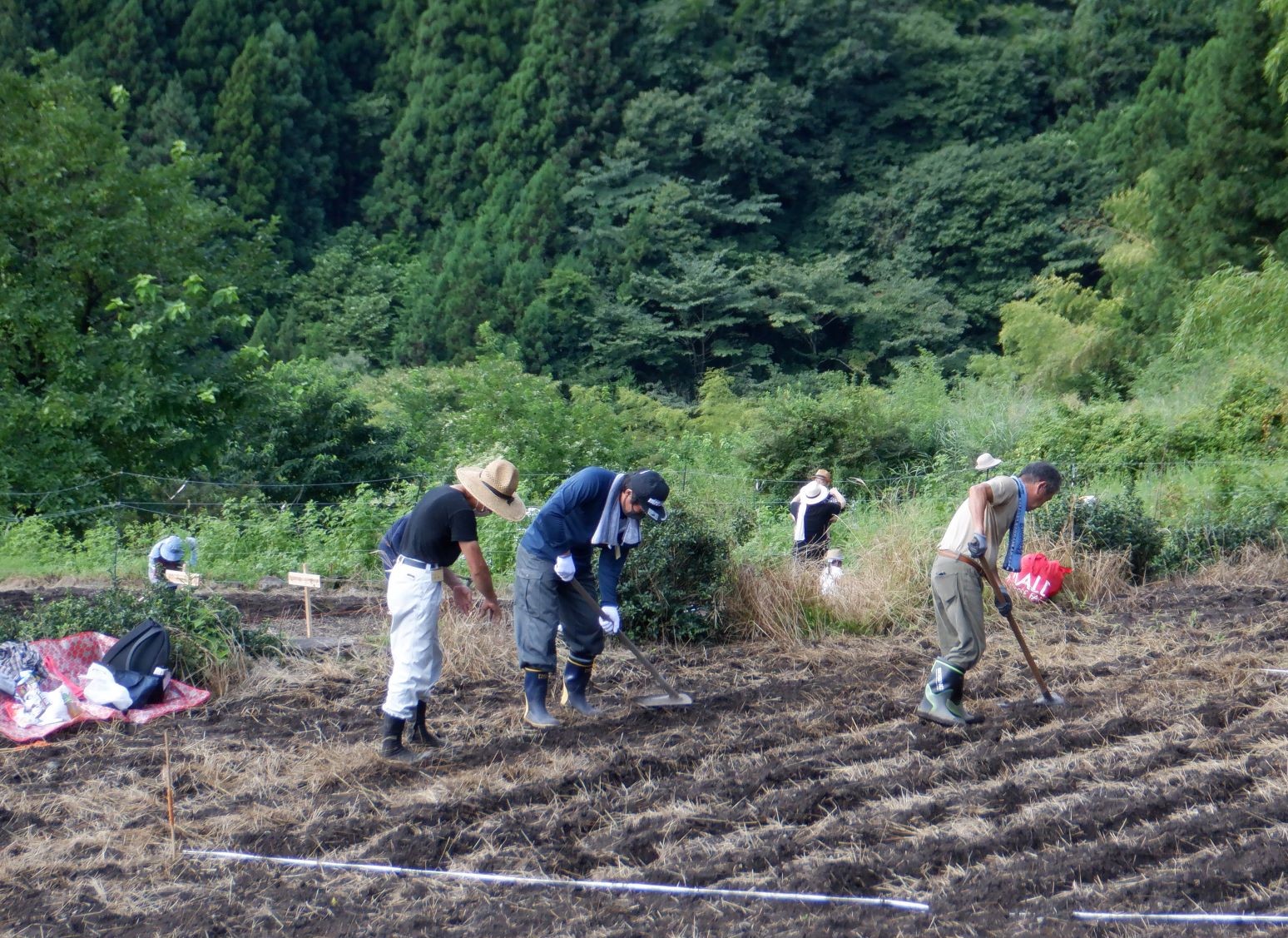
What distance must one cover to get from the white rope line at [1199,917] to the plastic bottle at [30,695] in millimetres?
5693

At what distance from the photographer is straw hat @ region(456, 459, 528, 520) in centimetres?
675

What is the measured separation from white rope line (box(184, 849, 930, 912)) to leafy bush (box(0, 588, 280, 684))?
8.93 feet

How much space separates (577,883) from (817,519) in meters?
7.48

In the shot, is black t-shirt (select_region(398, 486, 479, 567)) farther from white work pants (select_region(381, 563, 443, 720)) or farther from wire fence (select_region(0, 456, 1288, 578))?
wire fence (select_region(0, 456, 1288, 578))

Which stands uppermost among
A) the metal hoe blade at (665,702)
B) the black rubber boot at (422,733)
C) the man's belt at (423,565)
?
the man's belt at (423,565)

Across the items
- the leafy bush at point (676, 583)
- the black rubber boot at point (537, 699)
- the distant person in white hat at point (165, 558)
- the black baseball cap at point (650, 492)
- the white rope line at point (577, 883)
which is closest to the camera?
the white rope line at point (577, 883)

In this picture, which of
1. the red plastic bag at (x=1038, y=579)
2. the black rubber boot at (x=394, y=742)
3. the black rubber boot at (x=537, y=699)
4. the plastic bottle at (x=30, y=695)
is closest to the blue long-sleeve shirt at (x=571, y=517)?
the black rubber boot at (x=537, y=699)

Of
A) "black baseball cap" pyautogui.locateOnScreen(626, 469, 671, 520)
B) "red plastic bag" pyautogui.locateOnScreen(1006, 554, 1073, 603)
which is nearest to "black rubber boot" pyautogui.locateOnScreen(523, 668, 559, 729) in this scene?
"black baseball cap" pyautogui.locateOnScreen(626, 469, 671, 520)

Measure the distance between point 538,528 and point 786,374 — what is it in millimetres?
26442

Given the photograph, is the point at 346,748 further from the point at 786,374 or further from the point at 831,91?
the point at 831,91

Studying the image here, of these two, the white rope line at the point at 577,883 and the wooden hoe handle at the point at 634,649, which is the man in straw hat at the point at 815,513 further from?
the white rope line at the point at 577,883

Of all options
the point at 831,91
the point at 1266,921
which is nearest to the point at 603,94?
the point at 831,91

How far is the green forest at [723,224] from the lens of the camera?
19000 millimetres

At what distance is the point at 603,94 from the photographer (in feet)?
121
